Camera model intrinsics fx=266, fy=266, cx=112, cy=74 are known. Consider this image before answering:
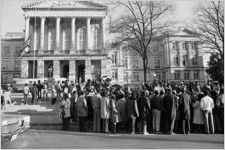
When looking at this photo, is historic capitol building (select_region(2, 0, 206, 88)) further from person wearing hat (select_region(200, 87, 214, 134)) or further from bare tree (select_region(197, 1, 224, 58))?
person wearing hat (select_region(200, 87, 214, 134))

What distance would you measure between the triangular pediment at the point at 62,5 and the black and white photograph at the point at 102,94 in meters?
0.22

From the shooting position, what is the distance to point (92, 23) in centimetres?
6506

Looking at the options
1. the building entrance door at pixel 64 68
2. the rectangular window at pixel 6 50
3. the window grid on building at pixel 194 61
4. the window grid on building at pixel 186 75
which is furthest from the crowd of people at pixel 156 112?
the rectangular window at pixel 6 50

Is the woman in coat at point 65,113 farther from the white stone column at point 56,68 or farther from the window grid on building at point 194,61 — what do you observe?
the window grid on building at point 194,61

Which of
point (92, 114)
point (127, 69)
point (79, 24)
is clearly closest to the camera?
point (92, 114)

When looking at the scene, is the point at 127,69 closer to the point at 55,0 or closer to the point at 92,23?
the point at 92,23

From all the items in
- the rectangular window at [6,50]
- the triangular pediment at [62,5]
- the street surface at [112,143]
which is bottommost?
the street surface at [112,143]

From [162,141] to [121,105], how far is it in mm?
2813

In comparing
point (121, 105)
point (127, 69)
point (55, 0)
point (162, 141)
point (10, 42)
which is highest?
point (55, 0)

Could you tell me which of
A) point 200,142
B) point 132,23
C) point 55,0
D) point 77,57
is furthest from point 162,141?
point 55,0

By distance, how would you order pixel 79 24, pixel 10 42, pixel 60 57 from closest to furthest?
pixel 60 57
pixel 79 24
pixel 10 42

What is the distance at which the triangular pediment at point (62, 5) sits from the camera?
59938 mm

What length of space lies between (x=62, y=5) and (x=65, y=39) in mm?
8033

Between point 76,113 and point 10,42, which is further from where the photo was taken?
point 10,42
